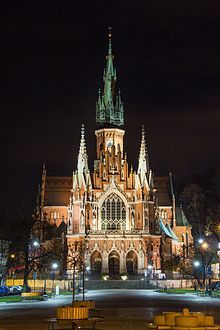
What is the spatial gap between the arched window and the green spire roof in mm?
19065

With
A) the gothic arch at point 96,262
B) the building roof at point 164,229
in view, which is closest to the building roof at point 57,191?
the building roof at point 164,229

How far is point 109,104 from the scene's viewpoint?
114m

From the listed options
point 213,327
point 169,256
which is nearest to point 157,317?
point 213,327

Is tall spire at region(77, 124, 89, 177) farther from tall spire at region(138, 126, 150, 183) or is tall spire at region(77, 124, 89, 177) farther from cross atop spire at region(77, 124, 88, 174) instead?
tall spire at region(138, 126, 150, 183)

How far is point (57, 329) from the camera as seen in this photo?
2267cm

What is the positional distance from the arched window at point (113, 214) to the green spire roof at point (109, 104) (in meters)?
19.1

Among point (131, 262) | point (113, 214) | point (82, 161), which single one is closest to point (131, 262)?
point (131, 262)

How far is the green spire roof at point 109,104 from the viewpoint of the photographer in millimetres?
112125

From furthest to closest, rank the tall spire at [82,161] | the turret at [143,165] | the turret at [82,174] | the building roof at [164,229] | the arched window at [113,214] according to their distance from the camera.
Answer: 1. the building roof at [164,229]
2. the tall spire at [82,161]
3. the turret at [143,165]
4. the turret at [82,174]
5. the arched window at [113,214]

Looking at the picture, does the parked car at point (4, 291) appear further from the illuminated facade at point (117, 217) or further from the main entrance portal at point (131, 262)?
the main entrance portal at point (131, 262)

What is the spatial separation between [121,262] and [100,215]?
8483 mm

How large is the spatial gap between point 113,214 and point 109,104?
25.6 meters

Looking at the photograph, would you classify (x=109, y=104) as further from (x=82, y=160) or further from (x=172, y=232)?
(x=172, y=232)

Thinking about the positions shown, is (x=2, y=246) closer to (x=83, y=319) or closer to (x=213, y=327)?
(x=83, y=319)
